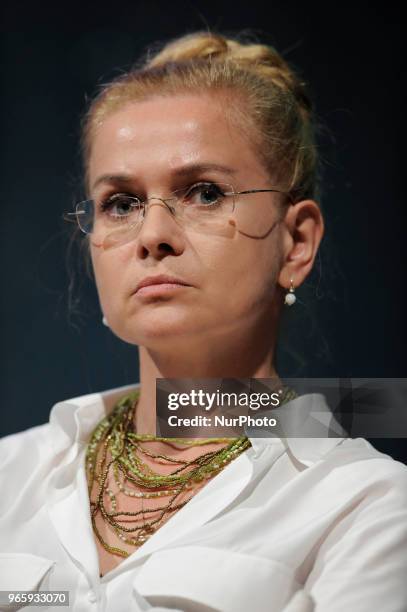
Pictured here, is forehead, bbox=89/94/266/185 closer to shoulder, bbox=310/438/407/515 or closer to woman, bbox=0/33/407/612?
woman, bbox=0/33/407/612

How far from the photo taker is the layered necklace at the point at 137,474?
48.0 inches

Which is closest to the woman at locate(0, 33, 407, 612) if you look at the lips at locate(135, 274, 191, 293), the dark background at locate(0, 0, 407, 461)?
the lips at locate(135, 274, 191, 293)

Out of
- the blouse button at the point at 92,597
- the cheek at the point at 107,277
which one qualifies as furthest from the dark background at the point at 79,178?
the blouse button at the point at 92,597

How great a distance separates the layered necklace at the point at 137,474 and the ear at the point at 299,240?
0.66 ft

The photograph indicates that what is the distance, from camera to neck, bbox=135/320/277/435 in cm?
125

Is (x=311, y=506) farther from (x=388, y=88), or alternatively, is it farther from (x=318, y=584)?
(x=388, y=88)

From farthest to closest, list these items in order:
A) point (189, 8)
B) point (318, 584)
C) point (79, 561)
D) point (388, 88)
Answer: point (189, 8) → point (388, 88) → point (79, 561) → point (318, 584)

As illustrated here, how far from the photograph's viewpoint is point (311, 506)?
108 cm

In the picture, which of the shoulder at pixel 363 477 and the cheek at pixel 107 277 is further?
the cheek at pixel 107 277

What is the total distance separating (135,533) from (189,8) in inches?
41.0

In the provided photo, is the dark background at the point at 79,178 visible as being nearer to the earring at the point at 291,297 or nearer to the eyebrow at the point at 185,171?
the earring at the point at 291,297

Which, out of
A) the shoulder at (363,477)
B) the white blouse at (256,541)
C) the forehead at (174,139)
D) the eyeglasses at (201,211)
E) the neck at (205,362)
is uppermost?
the forehead at (174,139)

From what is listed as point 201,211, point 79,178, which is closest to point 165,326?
point 201,211

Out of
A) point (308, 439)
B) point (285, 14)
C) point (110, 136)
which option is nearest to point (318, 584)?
point (308, 439)
